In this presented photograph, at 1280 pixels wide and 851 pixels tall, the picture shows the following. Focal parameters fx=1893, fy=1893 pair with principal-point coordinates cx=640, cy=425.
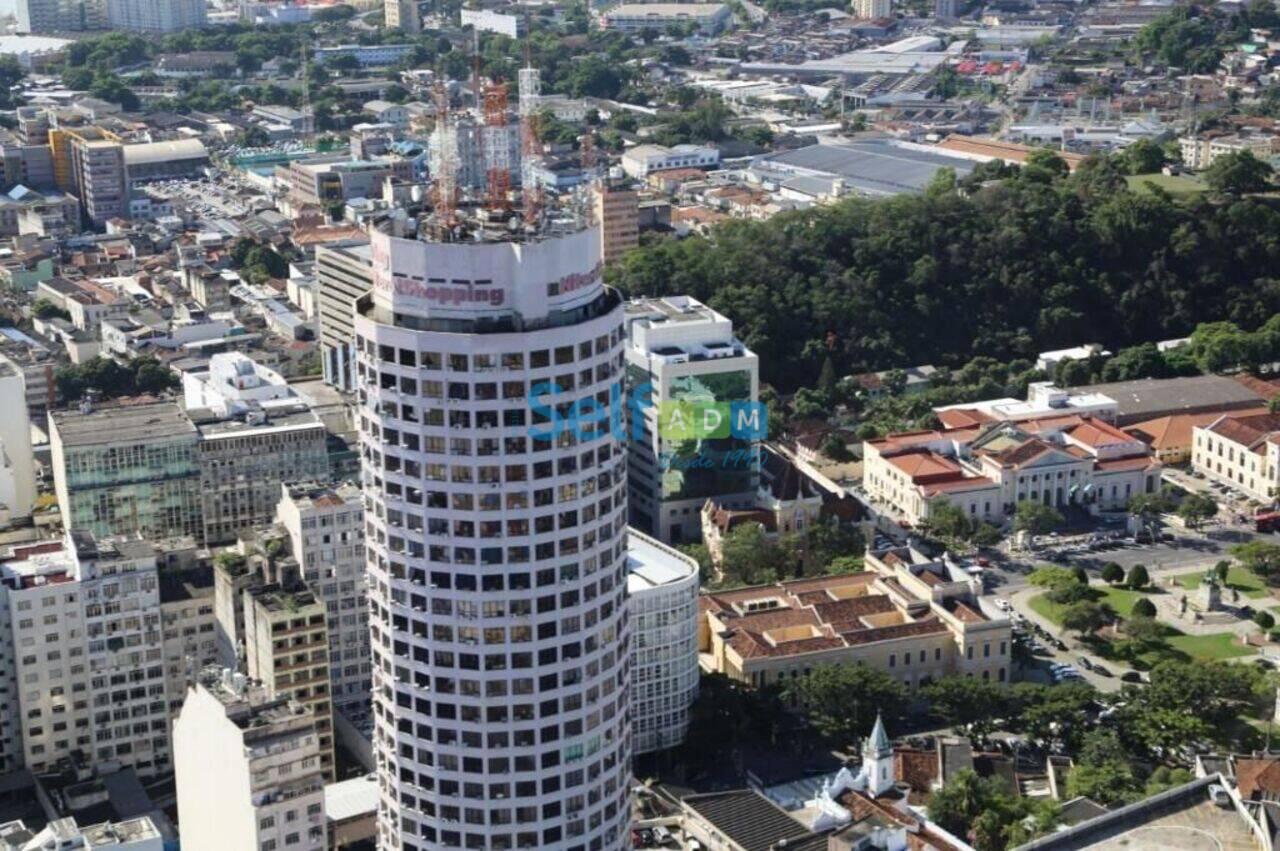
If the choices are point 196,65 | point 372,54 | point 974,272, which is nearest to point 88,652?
point 974,272

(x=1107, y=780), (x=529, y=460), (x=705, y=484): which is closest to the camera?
(x=529, y=460)

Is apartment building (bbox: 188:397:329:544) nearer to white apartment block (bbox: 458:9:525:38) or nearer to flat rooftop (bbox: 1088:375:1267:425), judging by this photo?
flat rooftop (bbox: 1088:375:1267:425)

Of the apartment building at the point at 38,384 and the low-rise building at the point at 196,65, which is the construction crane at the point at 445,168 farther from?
the low-rise building at the point at 196,65

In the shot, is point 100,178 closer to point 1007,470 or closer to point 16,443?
point 16,443

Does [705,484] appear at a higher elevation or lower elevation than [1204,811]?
lower

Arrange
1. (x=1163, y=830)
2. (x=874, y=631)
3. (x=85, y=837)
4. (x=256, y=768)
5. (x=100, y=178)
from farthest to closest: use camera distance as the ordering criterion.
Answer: (x=100, y=178), (x=874, y=631), (x=85, y=837), (x=256, y=768), (x=1163, y=830)

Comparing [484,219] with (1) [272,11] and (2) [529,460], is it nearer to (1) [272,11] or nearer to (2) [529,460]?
(2) [529,460]

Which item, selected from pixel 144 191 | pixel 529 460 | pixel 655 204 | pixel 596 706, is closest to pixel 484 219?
pixel 529 460

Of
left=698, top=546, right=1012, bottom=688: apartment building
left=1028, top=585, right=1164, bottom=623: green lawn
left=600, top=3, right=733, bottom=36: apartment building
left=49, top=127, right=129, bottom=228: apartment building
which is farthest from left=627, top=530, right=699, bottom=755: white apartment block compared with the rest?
left=600, top=3, right=733, bottom=36: apartment building
